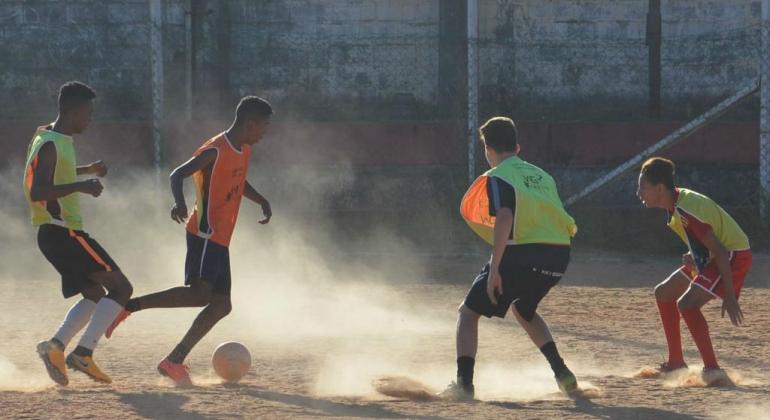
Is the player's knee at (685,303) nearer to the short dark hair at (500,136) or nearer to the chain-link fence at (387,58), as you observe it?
the short dark hair at (500,136)

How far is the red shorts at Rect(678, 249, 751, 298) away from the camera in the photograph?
7008mm

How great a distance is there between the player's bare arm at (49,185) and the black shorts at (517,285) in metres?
2.09

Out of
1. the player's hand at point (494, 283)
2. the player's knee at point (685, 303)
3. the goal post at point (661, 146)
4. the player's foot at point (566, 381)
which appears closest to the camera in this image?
the player's hand at point (494, 283)

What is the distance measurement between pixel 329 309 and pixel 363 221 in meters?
5.12

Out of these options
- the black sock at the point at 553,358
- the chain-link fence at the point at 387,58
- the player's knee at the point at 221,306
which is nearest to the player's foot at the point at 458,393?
the black sock at the point at 553,358

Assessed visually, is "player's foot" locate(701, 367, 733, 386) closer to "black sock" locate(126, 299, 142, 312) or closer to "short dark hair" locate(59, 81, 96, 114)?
"black sock" locate(126, 299, 142, 312)

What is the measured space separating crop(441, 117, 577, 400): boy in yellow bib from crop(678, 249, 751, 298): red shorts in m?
1.04

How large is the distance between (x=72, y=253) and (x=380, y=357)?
89.2 inches

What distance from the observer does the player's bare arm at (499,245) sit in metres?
6.16

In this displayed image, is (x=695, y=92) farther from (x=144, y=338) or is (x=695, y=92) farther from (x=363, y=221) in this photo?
(x=144, y=338)

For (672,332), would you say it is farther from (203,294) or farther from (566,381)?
(203,294)

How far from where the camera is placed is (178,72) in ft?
57.3

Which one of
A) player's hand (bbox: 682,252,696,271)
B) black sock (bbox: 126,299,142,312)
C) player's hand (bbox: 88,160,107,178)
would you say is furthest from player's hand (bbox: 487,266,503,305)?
player's hand (bbox: 88,160,107,178)

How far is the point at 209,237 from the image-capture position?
692cm
